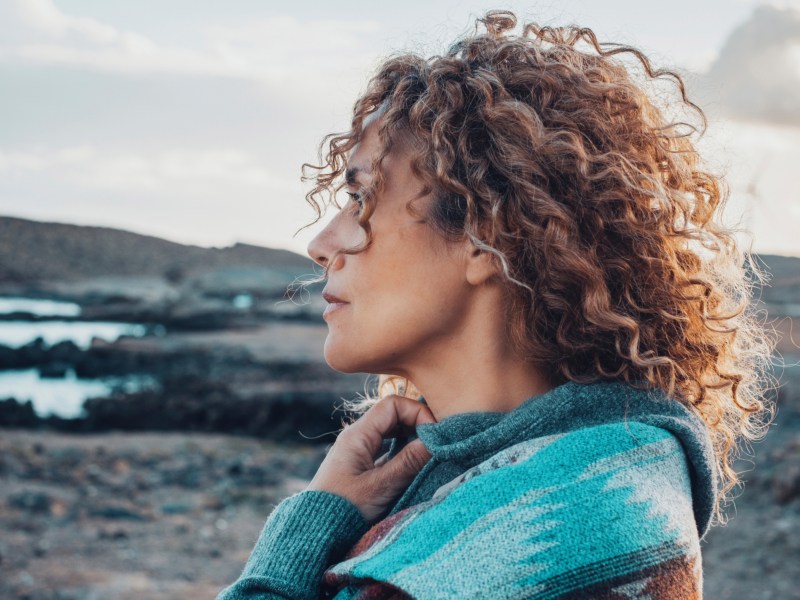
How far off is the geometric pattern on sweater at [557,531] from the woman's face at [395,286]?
39cm

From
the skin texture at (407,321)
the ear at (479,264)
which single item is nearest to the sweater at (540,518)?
the skin texture at (407,321)

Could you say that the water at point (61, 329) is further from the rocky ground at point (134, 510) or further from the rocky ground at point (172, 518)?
the rocky ground at point (172, 518)

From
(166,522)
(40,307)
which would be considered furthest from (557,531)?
(40,307)

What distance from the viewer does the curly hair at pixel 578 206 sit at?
1.79 m

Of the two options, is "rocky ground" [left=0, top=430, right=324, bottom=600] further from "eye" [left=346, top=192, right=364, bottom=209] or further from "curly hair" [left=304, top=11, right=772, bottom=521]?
"curly hair" [left=304, top=11, right=772, bottom=521]

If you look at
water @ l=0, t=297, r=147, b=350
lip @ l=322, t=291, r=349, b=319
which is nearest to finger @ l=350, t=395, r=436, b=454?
lip @ l=322, t=291, r=349, b=319

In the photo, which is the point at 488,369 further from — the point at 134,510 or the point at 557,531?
the point at 134,510

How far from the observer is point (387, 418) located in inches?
80.0

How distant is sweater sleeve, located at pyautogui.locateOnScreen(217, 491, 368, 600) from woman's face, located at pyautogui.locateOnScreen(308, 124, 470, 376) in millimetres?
312

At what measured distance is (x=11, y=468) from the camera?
27.6 feet

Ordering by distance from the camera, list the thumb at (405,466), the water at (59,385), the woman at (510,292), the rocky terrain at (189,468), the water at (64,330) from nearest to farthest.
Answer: the woman at (510,292) → the thumb at (405,466) → the rocky terrain at (189,468) → the water at (59,385) → the water at (64,330)

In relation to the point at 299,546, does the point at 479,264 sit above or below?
above

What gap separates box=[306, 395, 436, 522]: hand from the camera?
1.93 metres

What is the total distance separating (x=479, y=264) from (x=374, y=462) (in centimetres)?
54
